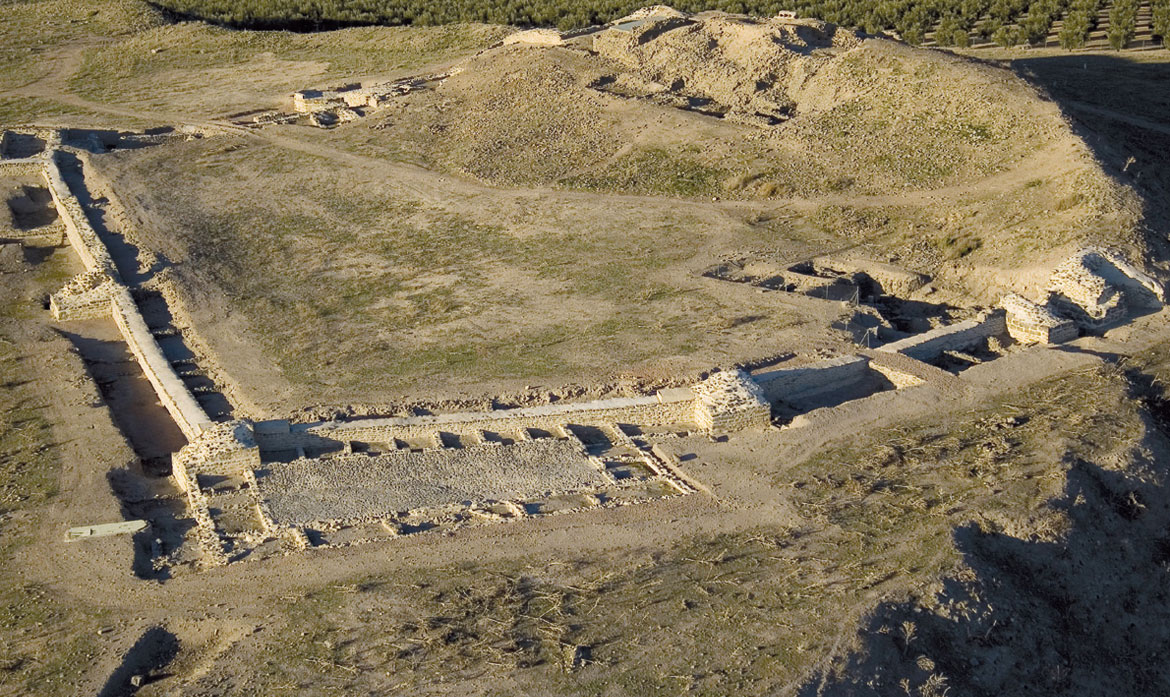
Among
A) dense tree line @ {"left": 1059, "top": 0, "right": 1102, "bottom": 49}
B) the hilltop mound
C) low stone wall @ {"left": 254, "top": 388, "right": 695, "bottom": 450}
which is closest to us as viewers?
low stone wall @ {"left": 254, "top": 388, "right": 695, "bottom": 450}

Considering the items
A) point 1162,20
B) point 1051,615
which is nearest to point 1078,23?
point 1162,20

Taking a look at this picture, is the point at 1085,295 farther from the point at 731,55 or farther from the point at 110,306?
the point at 110,306

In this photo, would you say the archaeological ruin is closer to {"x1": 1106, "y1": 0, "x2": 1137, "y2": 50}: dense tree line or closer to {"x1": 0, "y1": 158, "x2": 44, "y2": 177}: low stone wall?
{"x1": 0, "y1": 158, "x2": 44, "y2": 177}: low stone wall

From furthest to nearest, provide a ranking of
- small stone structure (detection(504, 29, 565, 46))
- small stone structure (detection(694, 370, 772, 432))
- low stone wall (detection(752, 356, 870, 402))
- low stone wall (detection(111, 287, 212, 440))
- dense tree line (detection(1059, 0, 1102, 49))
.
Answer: dense tree line (detection(1059, 0, 1102, 49)) → small stone structure (detection(504, 29, 565, 46)) → low stone wall (detection(752, 356, 870, 402)) → low stone wall (detection(111, 287, 212, 440)) → small stone structure (detection(694, 370, 772, 432))

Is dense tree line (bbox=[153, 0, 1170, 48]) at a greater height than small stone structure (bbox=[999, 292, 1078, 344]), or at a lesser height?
lesser

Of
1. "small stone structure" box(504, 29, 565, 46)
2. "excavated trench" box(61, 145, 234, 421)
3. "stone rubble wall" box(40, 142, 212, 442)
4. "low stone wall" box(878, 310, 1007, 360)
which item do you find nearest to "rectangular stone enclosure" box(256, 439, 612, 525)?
"stone rubble wall" box(40, 142, 212, 442)

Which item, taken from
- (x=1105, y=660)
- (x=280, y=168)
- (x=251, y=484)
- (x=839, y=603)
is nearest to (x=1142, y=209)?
(x=1105, y=660)

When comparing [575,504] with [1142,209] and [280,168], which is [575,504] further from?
[280,168]
